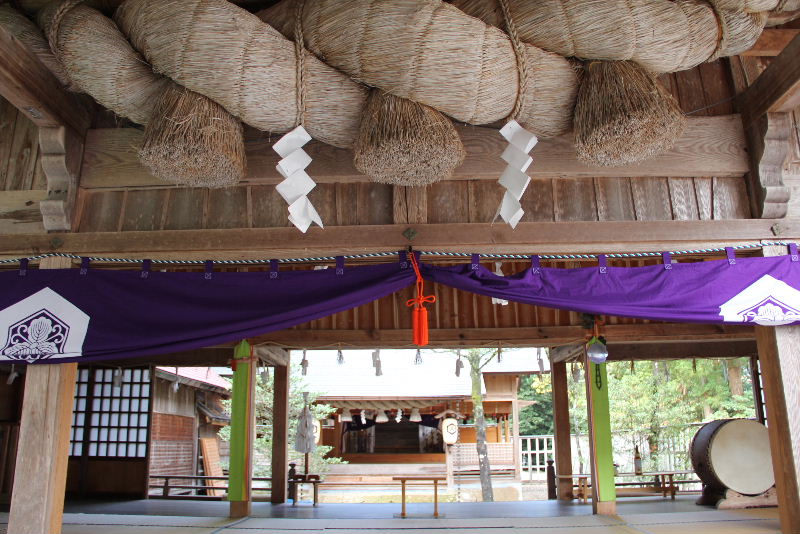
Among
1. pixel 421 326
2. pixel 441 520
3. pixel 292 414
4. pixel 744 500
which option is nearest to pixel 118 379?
pixel 292 414

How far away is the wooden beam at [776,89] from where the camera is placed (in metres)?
3.55

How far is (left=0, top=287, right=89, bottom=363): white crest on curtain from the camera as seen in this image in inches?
153

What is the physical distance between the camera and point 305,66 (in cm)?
338

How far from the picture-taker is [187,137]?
3.29 m

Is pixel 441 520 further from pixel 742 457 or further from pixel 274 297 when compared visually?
pixel 274 297

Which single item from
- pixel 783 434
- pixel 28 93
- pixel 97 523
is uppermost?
pixel 28 93

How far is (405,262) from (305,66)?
138cm

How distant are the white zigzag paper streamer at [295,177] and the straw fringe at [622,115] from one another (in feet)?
5.16

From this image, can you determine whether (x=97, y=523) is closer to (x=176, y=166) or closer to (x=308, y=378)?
(x=176, y=166)

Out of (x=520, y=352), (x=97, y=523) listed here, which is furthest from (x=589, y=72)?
(x=520, y=352)

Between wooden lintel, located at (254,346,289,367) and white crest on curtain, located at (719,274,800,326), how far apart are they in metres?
6.16

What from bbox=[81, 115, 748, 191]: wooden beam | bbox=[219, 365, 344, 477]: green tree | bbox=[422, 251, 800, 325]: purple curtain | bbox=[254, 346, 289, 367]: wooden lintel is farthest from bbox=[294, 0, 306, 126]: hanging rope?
bbox=[219, 365, 344, 477]: green tree

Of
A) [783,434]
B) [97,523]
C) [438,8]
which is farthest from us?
[97,523]

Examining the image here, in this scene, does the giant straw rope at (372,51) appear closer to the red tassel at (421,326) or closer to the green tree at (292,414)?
the red tassel at (421,326)
